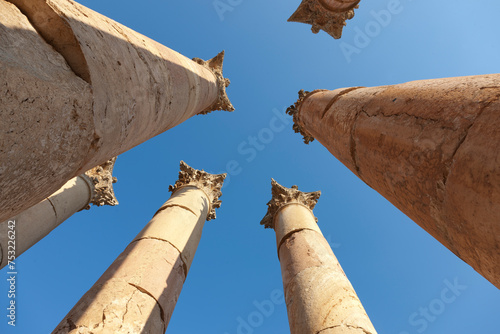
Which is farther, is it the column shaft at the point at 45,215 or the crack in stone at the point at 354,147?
the column shaft at the point at 45,215

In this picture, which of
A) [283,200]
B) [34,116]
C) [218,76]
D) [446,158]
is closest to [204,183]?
[283,200]

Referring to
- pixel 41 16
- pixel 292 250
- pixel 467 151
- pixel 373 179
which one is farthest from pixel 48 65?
pixel 292 250

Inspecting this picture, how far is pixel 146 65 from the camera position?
468cm

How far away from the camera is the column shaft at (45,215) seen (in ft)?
31.3

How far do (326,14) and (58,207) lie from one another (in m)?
15.0

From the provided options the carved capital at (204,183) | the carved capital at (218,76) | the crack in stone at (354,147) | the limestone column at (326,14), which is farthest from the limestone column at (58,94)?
the limestone column at (326,14)

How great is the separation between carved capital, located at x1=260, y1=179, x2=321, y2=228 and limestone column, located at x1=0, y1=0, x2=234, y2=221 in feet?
26.0

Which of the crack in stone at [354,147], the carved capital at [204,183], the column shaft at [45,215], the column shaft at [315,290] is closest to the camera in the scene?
the crack in stone at [354,147]

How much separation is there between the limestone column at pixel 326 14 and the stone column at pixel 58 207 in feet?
41.1

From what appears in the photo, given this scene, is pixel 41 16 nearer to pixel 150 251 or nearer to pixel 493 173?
pixel 493 173

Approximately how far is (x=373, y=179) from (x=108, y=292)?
15.6ft

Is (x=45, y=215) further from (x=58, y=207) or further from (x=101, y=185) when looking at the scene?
(x=101, y=185)

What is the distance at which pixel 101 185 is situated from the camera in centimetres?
1415

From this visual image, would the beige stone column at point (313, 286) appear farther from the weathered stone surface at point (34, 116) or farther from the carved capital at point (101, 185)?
the carved capital at point (101, 185)
